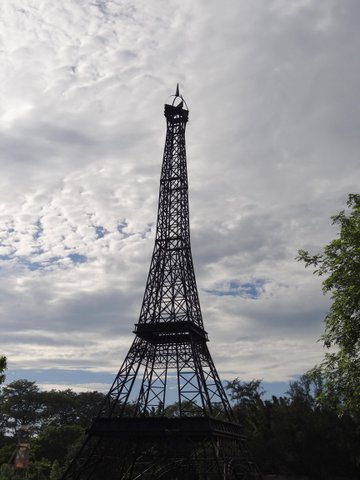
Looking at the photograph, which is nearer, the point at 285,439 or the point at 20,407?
the point at 285,439

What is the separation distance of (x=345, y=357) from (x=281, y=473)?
3835 cm

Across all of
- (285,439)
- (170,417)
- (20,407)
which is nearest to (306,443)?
(285,439)

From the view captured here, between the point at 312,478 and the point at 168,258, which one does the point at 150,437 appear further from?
the point at 312,478

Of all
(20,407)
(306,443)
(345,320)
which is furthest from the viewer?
(20,407)

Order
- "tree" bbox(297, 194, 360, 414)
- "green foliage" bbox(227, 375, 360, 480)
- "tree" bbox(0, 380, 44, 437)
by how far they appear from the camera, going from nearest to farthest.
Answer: "tree" bbox(297, 194, 360, 414) < "green foliage" bbox(227, 375, 360, 480) < "tree" bbox(0, 380, 44, 437)

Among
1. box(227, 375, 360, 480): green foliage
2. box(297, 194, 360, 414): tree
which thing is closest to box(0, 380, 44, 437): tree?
box(227, 375, 360, 480): green foliage

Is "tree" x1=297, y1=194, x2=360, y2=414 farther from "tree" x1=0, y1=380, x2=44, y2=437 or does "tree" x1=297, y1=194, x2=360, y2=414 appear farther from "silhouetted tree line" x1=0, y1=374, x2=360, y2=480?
"tree" x1=0, y1=380, x2=44, y2=437

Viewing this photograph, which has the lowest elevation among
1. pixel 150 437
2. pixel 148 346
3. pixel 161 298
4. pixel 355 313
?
pixel 150 437

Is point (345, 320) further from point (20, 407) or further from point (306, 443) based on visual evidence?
point (20, 407)

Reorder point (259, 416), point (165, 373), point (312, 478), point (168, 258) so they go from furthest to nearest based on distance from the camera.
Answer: point (259, 416) < point (312, 478) < point (168, 258) < point (165, 373)

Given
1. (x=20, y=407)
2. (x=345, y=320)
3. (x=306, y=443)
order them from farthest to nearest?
(x=20, y=407) → (x=306, y=443) → (x=345, y=320)

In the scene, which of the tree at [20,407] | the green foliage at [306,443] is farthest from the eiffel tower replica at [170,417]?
the tree at [20,407]

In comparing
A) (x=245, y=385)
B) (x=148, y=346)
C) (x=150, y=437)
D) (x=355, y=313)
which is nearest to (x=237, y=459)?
(x=150, y=437)

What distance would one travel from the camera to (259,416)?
186ft
